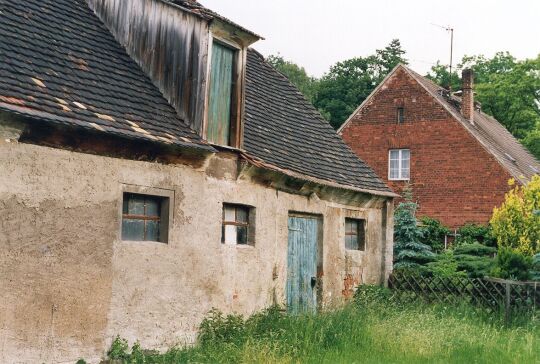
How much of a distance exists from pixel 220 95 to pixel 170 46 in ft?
3.94

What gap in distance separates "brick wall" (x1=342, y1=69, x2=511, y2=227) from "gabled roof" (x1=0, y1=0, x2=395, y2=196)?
1257cm

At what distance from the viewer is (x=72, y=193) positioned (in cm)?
968

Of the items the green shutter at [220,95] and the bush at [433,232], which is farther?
the bush at [433,232]

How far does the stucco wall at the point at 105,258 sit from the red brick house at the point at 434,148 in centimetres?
1564

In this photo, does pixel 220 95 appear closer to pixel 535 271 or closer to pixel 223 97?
pixel 223 97

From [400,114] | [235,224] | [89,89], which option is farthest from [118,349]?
[400,114]

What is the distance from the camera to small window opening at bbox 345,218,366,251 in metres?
17.0

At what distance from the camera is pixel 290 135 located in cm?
1648

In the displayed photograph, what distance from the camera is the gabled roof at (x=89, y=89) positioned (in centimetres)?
962

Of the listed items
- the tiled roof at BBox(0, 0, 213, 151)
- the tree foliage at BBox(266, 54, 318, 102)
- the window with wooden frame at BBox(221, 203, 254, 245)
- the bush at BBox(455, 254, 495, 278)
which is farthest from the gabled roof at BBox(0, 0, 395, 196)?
the tree foliage at BBox(266, 54, 318, 102)

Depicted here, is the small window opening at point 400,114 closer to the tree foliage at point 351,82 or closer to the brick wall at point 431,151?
the brick wall at point 431,151

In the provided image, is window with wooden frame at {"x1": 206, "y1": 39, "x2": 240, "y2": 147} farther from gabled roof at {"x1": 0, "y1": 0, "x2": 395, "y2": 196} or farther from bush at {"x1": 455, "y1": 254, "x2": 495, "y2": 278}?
bush at {"x1": 455, "y1": 254, "x2": 495, "y2": 278}

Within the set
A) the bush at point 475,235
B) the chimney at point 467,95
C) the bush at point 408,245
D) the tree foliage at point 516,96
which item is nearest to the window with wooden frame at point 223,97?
the bush at point 408,245

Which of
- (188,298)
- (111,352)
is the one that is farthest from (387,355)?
(111,352)
